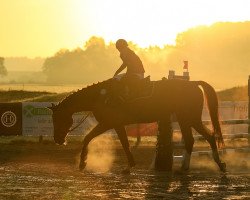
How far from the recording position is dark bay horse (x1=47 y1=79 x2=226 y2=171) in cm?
1419

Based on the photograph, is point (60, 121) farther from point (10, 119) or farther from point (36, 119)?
point (36, 119)

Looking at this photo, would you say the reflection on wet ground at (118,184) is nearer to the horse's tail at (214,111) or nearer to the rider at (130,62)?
the horse's tail at (214,111)

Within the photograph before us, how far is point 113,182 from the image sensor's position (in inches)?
483

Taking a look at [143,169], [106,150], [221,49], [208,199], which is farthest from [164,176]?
[221,49]

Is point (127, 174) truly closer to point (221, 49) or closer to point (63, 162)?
point (63, 162)

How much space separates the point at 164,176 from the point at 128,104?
181 centimetres

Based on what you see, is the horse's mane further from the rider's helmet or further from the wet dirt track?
the wet dirt track

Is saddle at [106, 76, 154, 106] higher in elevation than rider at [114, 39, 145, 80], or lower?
lower

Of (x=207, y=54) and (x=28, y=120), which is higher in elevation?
(x=207, y=54)

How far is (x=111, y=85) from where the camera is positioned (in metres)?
14.1

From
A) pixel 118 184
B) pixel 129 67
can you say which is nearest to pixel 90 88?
pixel 129 67

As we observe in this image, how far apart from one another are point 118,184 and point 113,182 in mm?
342

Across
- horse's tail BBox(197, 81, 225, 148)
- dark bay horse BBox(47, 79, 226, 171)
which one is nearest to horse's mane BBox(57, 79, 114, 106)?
dark bay horse BBox(47, 79, 226, 171)

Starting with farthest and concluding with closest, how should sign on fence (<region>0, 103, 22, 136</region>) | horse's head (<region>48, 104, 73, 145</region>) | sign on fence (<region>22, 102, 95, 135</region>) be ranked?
sign on fence (<region>22, 102, 95, 135</region>), sign on fence (<region>0, 103, 22, 136</region>), horse's head (<region>48, 104, 73, 145</region>)
